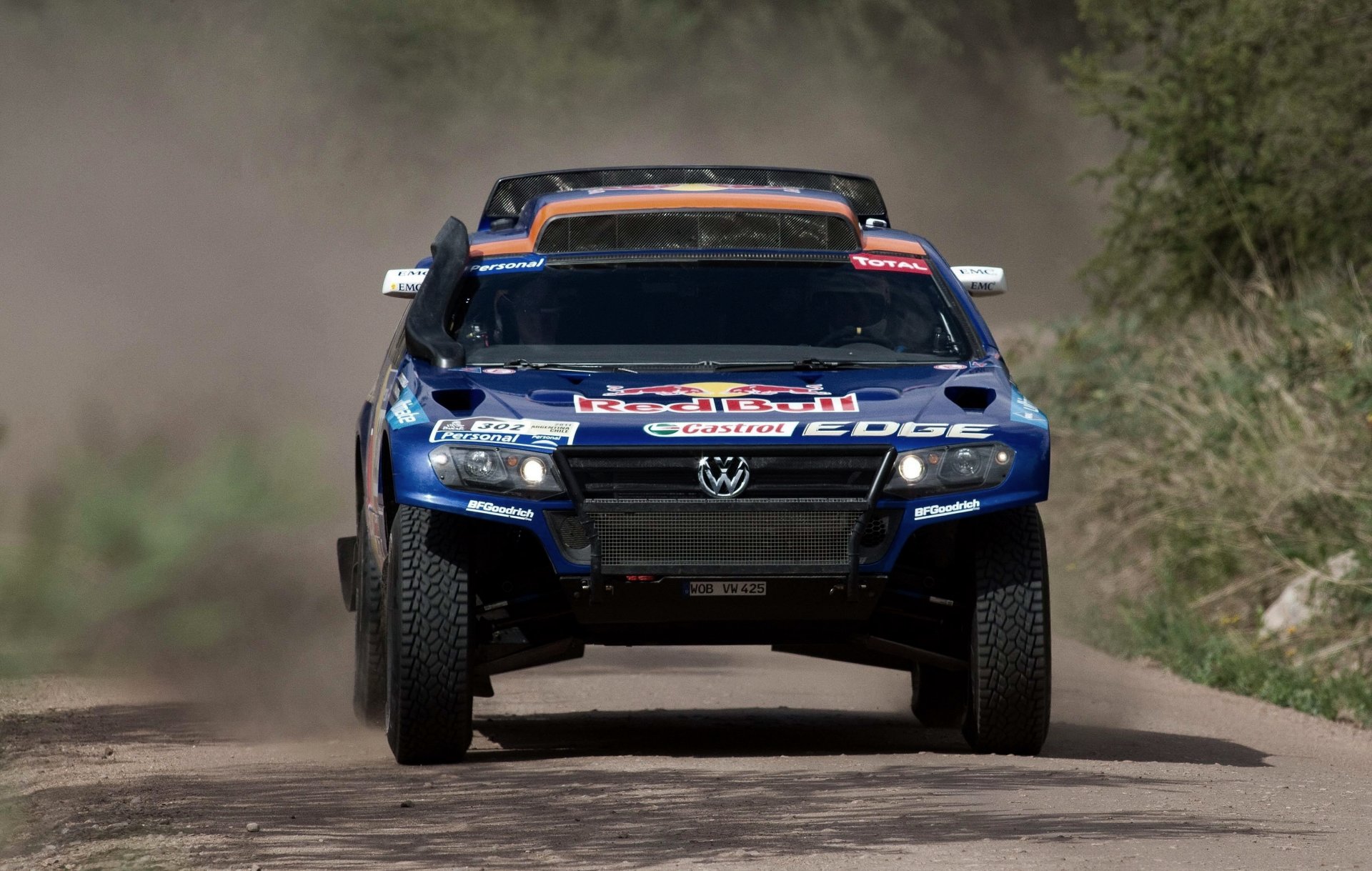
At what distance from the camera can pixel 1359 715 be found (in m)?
11.3

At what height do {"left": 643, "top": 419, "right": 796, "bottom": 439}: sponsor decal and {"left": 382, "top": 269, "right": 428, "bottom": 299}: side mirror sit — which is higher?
{"left": 382, "top": 269, "right": 428, "bottom": 299}: side mirror

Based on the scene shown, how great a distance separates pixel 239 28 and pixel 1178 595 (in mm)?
26539

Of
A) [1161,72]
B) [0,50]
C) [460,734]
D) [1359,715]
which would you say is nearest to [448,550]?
[460,734]

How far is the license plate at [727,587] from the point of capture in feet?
24.9

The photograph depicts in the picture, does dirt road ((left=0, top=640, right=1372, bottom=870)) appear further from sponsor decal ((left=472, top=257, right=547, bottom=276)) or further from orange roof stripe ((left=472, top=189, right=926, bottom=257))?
orange roof stripe ((left=472, top=189, right=926, bottom=257))

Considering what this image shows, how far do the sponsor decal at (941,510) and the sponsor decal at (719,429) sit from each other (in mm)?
496

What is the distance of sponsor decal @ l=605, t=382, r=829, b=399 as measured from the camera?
7.82 meters

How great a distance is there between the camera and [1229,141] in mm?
20562

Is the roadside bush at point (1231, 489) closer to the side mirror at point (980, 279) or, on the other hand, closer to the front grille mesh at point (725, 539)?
the side mirror at point (980, 279)

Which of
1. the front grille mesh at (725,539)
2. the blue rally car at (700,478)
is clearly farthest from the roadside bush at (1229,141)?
the front grille mesh at (725,539)

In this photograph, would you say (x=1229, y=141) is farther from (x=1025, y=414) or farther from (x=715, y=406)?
(x=715, y=406)

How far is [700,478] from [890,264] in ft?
6.02

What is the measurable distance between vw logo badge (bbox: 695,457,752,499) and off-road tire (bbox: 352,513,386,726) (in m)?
1.69

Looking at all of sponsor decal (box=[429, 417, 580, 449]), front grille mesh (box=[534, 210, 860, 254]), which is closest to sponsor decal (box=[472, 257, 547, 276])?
front grille mesh (box=[534, 210, 860, 254])
